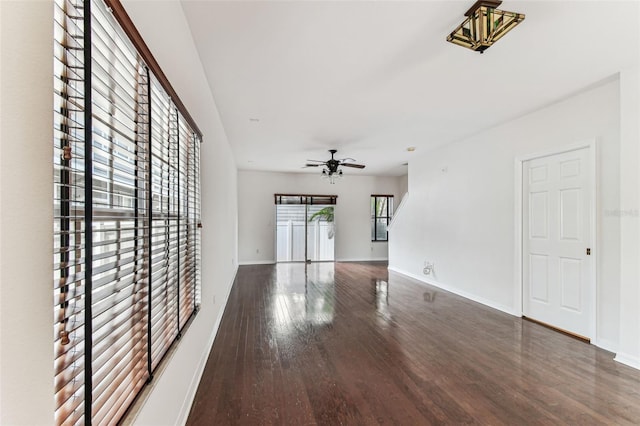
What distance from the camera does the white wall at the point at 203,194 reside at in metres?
1.31

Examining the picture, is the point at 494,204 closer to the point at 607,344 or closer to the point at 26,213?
the point at 607,344

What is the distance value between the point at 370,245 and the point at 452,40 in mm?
7489

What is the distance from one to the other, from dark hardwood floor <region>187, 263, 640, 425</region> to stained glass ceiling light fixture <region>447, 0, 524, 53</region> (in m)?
2.58

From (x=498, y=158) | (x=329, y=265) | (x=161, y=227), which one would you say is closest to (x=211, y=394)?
(x=161, y=227)

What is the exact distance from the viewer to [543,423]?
186cm

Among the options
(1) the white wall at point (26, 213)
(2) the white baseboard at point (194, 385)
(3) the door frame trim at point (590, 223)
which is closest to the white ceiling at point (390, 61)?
(3) the door frame trim at point (590, 223)

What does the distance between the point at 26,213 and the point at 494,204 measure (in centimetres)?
489

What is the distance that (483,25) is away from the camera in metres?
1.92

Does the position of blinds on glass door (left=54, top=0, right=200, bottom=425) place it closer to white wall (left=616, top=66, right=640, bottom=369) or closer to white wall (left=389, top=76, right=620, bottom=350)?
white wall (left=616, top=66, right=640, bottom=369)

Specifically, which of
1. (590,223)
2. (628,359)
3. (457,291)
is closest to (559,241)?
(590,223)

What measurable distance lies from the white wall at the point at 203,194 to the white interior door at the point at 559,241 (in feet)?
13.0

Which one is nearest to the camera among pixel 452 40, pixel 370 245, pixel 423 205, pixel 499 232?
pixel 452 40

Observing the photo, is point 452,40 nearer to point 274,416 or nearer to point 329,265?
point 274,416

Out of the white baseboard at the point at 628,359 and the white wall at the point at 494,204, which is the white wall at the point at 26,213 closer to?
the white baseboard at the point at 628,359
